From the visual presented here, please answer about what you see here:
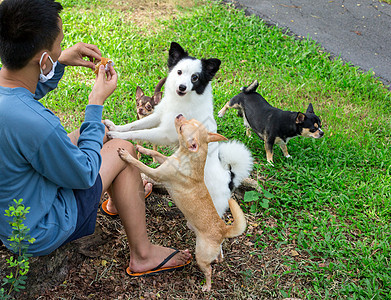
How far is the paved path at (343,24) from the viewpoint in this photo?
A: 6410mm

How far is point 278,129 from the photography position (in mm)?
4207

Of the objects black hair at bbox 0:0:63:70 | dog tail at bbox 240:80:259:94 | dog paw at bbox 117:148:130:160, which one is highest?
black hair at bbox 0:0:63:70

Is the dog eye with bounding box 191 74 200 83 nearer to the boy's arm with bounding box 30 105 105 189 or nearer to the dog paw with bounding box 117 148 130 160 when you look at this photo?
the dog paw with bounding box 117 148 130 160

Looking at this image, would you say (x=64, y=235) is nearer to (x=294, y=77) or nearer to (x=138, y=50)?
(x=138, y=50)

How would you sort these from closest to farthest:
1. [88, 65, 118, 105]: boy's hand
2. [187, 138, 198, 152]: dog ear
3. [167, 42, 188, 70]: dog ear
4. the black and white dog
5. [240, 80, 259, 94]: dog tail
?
[88, 65, 118, 105]: boy's hand
[187, 138, 198, 152]: dog ear
the black and white dog
[167, 42, 188, 70]: dog ear
[240, 80, 259, 94]: dog tail

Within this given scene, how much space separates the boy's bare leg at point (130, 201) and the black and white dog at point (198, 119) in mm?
713

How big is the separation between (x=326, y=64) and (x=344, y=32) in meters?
1.55

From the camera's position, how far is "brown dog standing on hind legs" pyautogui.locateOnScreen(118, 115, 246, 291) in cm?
268

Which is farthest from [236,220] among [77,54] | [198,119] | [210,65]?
[77,54]

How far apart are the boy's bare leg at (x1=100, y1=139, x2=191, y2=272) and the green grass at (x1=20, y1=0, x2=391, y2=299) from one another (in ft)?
2.96

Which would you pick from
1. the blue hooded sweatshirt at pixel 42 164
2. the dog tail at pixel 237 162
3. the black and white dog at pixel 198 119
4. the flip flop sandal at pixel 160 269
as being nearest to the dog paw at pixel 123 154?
the blue hooded sweatshirt at pixel 42 164

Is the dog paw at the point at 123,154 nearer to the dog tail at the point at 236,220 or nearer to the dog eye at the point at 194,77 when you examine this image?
the dog tail at the point at 236,220

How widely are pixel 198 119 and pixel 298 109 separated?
2109mm

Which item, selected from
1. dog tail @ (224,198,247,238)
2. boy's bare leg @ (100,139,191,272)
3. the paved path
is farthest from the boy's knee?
the paved path
